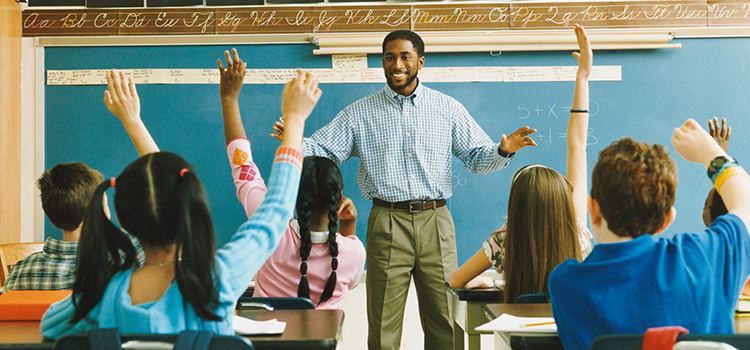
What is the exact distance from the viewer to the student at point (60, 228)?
1.75 m

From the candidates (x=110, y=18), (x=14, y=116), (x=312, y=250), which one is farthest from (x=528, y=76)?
(x=14, y=116)

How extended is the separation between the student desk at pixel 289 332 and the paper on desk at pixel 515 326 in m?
0.34

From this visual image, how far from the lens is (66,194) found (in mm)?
1961

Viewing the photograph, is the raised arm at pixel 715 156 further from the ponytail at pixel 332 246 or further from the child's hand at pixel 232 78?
the child's hand at pixel 232 78

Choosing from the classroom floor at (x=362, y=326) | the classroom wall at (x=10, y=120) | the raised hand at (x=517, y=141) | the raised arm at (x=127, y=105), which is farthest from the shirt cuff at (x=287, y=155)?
the classroom wall at (x=10, y=120)

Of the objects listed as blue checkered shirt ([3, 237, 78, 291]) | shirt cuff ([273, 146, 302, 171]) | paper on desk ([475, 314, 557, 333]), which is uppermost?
shirt cuff ([273, 146, 302, 171])

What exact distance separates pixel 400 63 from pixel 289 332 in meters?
1.80

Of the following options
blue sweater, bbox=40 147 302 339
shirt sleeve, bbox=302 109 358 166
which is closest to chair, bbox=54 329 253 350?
blue sweater, bbox=40 147 302 339

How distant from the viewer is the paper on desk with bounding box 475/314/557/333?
130 cm

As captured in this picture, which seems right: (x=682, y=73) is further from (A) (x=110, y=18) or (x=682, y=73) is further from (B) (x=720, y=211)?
(A) (x=110, y=18)

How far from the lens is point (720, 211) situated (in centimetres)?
188

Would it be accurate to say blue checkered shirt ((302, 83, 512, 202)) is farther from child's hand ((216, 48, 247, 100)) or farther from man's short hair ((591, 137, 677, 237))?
man's short hair ((591, 137, 677, 237))

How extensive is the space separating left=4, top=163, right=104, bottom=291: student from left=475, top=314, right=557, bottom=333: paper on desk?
126 cm

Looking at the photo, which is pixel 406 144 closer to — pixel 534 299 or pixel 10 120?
pixel 534 299
